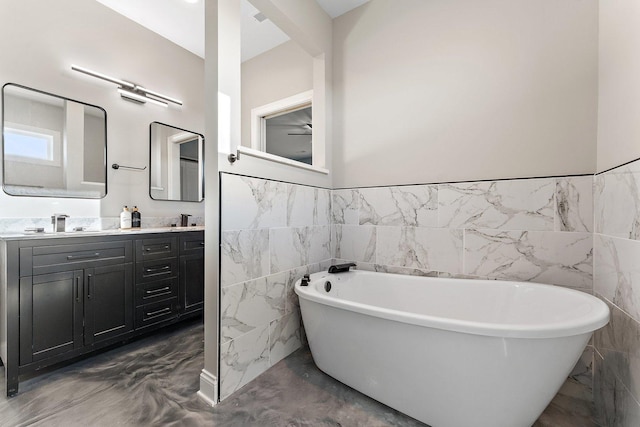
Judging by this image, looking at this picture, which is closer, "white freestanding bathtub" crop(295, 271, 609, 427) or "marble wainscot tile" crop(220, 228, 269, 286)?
"white freestanding bathtub" crop(295, 271, 609, 427)

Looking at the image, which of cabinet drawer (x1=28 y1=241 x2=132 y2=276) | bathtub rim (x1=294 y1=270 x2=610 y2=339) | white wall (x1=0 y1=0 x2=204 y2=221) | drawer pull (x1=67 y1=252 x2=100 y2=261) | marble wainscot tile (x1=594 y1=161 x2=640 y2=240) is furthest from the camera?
white wall (x1=0 y1=0 x2=204 y2=221)

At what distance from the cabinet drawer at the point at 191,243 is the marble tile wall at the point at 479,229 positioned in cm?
138

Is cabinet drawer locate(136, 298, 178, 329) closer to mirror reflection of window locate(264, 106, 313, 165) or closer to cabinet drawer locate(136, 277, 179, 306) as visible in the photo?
cabinet drawer locate(136, 277, 179, 306)

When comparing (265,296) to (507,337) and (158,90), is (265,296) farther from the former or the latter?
(158,90)

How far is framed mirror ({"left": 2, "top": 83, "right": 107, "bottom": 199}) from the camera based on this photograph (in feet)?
6.00

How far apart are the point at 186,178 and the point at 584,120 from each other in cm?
337

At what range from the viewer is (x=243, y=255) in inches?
60.1

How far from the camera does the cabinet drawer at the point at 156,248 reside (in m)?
2.01

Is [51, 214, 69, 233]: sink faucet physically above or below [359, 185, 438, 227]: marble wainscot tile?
below

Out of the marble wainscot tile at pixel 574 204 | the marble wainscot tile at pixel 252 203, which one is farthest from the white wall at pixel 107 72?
the marble wainscot tile at pixel 574 204

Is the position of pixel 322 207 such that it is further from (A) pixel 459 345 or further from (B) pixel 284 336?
(A) pixel 459 345

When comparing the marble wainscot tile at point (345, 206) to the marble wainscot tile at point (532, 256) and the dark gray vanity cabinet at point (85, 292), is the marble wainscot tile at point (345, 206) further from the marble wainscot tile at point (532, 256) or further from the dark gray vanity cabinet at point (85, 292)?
the dark gray vanity cabinet at point (85, 292)

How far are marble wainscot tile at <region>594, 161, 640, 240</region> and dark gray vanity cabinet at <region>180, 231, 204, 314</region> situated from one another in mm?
2785

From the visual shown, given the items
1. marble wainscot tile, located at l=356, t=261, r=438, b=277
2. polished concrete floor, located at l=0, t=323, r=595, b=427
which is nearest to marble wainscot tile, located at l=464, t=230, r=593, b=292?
marble wainscot tile, located at l=356, t=261, r=438, b=277
